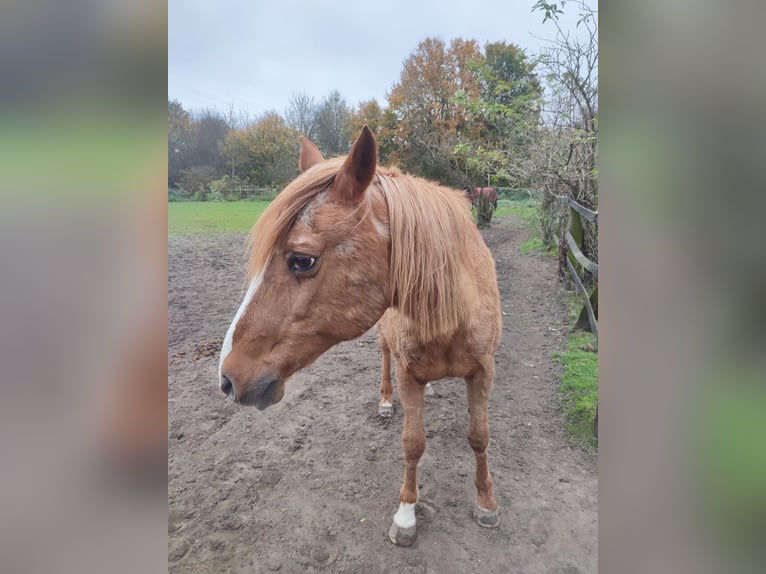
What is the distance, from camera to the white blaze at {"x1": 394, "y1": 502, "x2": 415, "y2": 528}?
1.53 m

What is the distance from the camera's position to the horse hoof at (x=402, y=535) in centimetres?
149

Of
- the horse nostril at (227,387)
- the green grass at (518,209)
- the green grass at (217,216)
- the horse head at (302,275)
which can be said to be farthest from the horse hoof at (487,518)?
the green grass at (518,209)

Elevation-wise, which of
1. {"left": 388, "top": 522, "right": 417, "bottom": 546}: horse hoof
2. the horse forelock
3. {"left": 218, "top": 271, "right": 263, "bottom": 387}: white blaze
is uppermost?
the horse forelock

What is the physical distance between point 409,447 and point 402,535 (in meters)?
0.36

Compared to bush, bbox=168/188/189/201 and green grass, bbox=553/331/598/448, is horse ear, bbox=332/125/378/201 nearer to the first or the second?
bush, bbox=168/188/189/201

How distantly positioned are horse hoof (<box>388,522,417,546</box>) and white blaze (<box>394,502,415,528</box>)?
0.01 m

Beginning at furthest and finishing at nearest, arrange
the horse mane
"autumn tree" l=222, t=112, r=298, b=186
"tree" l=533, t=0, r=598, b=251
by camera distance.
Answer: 1. "autumn tree" l=222, t=112, r=298, b=186
2. "tree" l=533, t=0, r=598, b=251
3. the horse mane

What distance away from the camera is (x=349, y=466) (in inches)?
76.9

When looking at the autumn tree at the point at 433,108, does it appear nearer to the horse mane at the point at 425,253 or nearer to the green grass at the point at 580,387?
the horse mane at the point at 425,253

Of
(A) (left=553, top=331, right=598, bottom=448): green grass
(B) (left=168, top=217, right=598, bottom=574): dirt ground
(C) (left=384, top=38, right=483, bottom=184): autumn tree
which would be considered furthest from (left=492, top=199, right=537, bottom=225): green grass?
(A) (left=553, top=331, right=598, bottom=448): green grass
